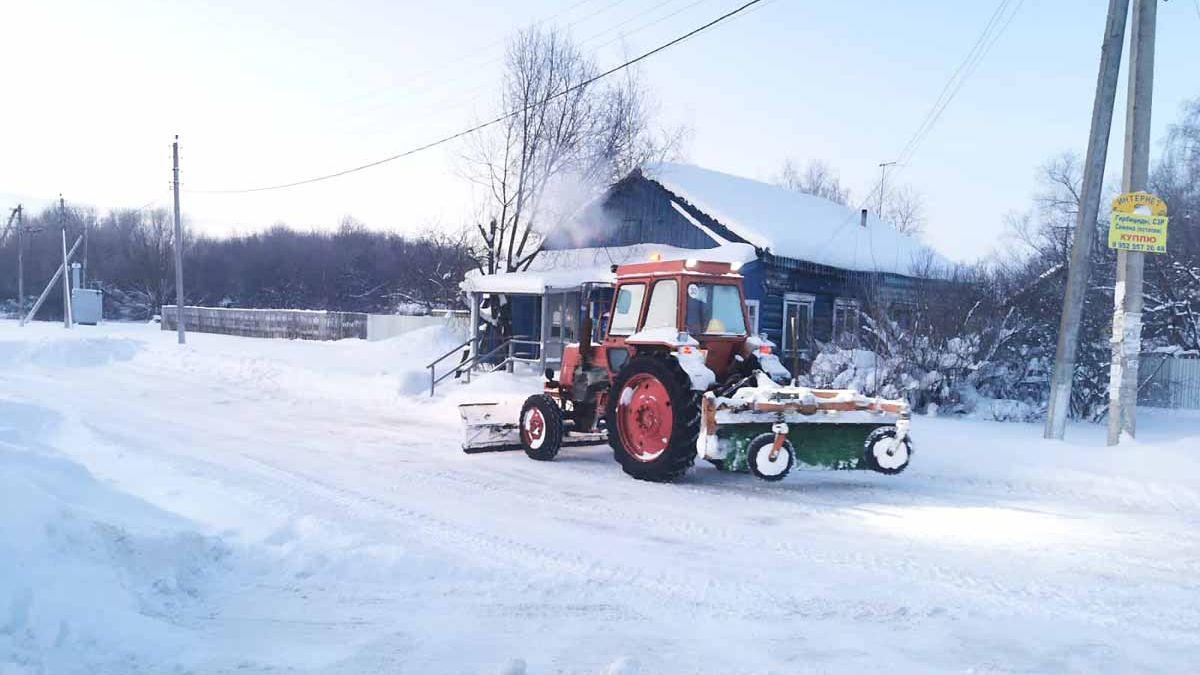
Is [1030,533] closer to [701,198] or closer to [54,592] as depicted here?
[54,592]

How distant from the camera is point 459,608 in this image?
520 cm

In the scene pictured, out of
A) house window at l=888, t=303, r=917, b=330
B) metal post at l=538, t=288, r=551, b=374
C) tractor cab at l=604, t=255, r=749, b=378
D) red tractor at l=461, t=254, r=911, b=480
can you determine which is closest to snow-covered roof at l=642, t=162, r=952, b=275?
house window at l=888, t=303, r=917, b=330

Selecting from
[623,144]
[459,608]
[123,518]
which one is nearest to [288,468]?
[123,518]

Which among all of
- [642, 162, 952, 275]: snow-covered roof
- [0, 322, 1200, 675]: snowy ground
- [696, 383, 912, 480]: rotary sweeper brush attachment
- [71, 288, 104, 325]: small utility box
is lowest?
[0, 322, 1200, 675]: snowy ground

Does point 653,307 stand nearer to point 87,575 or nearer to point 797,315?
point 87,575

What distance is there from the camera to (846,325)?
18.1 meters

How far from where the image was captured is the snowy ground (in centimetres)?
450

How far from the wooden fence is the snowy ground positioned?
2638 centimetres

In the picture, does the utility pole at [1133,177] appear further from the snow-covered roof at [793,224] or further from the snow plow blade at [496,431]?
the snow-covered roof at [793,224]

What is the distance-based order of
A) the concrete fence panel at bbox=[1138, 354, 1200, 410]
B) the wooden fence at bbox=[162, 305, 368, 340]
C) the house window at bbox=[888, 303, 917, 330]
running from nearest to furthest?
the house window at bbox=[888, 303, 917, 330], the concrete fence panel at bbox=[1138, 354, 1200, 410], the wooden fence at bbox=[162, 305, 368, 340]

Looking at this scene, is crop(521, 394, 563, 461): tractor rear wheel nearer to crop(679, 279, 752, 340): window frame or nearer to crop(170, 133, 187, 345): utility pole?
crop(679, 279, 752, 340): window frame

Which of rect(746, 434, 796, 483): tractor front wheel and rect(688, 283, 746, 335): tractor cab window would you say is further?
rect(688, 283, 746, 335): tractor cab window

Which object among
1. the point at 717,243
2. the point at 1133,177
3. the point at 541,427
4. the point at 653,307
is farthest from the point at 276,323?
the point at 1133,177

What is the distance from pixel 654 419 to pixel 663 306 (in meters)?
1.36
